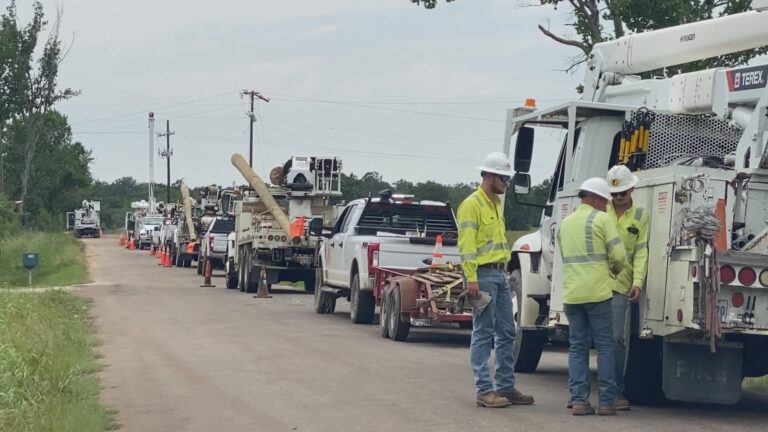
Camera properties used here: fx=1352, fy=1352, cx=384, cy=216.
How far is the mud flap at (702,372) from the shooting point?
10.8m

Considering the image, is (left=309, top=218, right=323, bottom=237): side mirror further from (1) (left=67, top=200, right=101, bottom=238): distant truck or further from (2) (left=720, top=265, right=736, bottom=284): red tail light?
(1) (left=67, top=200, right=101, bottom=238): distant truck

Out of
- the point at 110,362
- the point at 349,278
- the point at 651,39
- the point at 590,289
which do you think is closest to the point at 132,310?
the point at 349,278

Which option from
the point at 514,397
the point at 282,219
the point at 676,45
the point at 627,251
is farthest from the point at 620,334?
the point at 282,219

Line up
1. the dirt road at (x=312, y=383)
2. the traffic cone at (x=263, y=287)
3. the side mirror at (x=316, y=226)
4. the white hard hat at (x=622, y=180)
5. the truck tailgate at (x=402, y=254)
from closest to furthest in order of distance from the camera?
the dirt road at (x=312, y=383), the white hard hat at (x=622, y=180), the truck tailgate at (x=402, y=254), the side mirror at (x=316, y=226), the traffic cone at (x=263, y=287)

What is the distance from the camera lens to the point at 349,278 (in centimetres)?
2202

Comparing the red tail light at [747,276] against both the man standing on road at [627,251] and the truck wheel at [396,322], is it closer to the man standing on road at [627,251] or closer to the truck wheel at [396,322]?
the man standing on road at [627,251]

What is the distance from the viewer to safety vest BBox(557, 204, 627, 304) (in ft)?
36.0

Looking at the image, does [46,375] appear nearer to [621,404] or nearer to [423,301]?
[621,404]

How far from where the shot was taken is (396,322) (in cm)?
1842

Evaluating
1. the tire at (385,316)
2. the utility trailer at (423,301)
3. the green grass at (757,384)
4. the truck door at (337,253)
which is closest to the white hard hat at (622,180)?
the green grass at (757,384)

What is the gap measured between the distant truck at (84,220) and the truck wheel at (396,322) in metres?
86.9

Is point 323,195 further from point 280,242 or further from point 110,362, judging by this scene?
point 110,362

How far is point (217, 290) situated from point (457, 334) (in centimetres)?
1435

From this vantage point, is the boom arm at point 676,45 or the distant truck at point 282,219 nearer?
the boom arm at point 676,45
